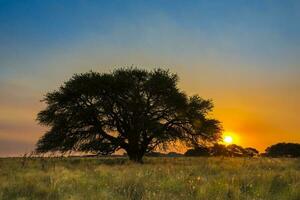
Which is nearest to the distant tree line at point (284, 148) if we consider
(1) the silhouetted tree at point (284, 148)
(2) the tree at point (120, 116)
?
(1) the silhouetted tree at point (284, 148)

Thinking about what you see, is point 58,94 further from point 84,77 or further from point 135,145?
point 135,145

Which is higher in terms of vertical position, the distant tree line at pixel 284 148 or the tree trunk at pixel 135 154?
the distant tree line at pixel 284 148

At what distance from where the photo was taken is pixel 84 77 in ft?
124

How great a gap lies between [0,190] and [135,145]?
2447cm

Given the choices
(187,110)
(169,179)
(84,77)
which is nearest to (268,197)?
(169,179)

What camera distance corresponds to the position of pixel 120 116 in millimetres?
37156

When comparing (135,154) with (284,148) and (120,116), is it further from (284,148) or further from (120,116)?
(284,148)

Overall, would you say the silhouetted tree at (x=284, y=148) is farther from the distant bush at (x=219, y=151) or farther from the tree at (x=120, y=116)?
the tree at (x=120, y=116)

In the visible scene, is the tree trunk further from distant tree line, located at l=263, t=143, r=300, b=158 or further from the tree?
distant tree line, located at l=263, t=143, r=300, b=158

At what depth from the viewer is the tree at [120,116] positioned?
36500 millimetres

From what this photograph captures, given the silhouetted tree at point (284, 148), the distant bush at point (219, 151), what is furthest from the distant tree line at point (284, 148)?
the distant bush at point (219, 151)

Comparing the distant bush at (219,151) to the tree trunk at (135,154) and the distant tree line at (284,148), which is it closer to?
the tree trunk at (135,154)

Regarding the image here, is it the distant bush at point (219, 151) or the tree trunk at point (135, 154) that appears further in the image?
the distant bush at point (219, 151)

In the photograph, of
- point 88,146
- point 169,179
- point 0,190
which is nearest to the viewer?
point 0,190
